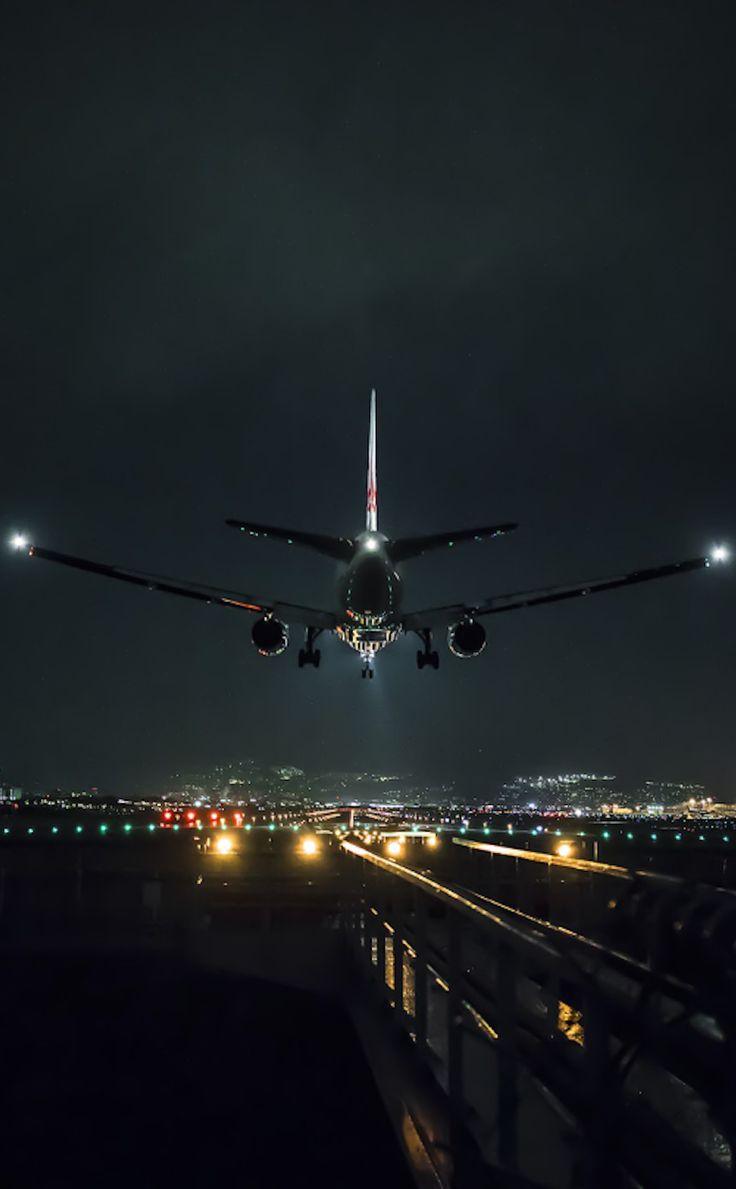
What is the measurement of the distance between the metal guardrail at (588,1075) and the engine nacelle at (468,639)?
33.0m

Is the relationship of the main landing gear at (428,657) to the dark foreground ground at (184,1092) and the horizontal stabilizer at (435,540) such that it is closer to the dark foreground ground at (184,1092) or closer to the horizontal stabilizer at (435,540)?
the horizontal stabilizer at (435,540)

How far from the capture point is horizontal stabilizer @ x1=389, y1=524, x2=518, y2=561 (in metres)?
42.5

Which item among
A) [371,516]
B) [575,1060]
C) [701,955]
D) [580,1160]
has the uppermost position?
[371,516]

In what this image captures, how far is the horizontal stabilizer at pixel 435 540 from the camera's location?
140ft

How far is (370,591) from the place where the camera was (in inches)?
1526

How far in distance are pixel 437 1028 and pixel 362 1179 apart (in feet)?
6.27

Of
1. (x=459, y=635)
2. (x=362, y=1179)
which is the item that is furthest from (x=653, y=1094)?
(x=459, y=635)

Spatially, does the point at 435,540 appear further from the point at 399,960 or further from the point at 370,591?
the point at 399,960

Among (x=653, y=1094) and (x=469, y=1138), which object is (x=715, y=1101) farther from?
(x=469, y=1138)

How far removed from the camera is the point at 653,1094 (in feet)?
17.9

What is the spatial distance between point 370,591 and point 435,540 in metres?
5.26

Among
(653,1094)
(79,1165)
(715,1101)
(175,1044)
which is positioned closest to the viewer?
(715,1101)

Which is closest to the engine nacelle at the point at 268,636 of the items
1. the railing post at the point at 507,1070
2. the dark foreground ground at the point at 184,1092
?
the dark foreground ground at the point at 184,1092

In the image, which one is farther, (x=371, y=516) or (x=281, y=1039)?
(x=371, y=516)
